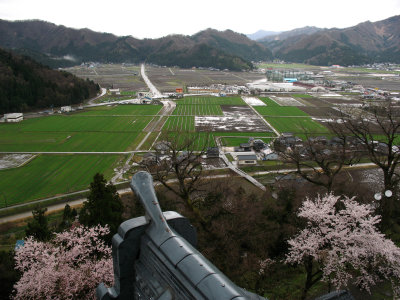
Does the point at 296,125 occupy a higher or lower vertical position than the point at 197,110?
lower

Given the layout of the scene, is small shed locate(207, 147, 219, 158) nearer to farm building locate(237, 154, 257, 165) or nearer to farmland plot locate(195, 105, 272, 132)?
farm building locate(237, 154, 257, 165)

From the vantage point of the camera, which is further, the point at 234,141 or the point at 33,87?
the point at 33,87

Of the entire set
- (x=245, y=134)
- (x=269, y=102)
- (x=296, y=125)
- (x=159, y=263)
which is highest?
(x=159, y=263)

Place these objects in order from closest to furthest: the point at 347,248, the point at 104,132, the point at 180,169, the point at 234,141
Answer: the point at 347,248, the point at 180,169, the point at 234,141, the point at 104,132

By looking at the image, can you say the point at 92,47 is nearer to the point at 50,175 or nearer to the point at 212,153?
the point at 50,175

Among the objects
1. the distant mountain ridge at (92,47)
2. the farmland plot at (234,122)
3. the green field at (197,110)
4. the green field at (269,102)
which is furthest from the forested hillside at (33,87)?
the distant mountain ridge at (92,47)

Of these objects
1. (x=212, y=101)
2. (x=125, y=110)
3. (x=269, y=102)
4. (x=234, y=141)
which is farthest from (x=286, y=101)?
(x=125, y=110)

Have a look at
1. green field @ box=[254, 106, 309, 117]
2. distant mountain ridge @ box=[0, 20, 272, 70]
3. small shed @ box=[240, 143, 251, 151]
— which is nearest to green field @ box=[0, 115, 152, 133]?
small shed @ box=[240, 143, 251, 151]
